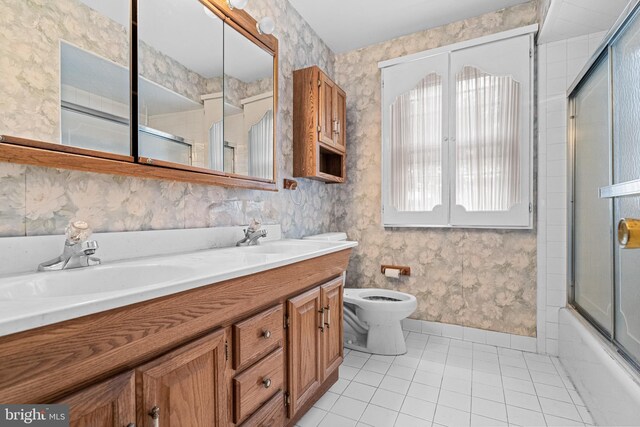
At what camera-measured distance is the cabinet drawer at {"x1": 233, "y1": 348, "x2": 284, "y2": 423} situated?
1.02 meters

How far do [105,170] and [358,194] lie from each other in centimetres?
208

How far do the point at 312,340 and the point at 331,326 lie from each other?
22 centimetres

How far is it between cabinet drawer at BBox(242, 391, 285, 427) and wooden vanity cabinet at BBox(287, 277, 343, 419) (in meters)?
0.06

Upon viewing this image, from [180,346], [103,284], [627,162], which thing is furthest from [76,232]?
[627,162]

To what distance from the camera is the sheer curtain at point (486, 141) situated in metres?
2.24

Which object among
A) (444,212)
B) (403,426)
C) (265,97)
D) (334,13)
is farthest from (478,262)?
(334,13)

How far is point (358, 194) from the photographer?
285 centimetres

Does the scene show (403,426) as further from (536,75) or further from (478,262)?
(536,75)

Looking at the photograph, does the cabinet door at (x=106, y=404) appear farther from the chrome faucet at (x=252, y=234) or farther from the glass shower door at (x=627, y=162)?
the glass shower door at (x=627, y=162)

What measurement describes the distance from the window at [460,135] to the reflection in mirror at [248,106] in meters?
1.17

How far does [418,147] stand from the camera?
256cm

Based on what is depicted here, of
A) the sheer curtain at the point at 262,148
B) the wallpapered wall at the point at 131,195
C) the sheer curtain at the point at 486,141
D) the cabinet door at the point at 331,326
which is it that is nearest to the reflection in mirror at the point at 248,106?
the sheer curtain at the point at 262,148

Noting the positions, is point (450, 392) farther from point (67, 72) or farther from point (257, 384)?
point (67, 72)

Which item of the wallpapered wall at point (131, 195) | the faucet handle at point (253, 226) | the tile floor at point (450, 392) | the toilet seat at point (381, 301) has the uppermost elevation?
the wallpapered wall at point (131, 195)
